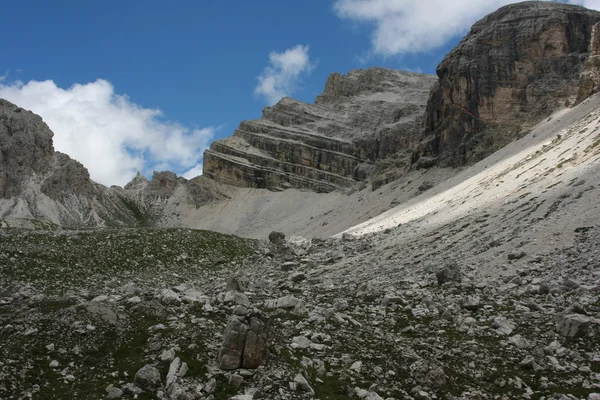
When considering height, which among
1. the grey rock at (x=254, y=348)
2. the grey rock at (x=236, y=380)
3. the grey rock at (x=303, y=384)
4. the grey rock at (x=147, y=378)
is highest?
the grey rock at (x=254, y=348)

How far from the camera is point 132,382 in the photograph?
1216cm

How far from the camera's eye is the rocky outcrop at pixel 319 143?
525ft

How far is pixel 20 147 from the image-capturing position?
135500 millimetres

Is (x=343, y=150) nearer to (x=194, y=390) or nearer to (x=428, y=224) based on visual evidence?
(x=428, y=224)

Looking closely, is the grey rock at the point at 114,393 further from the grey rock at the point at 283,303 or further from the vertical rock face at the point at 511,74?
the vertical rock face at the point at 511,74

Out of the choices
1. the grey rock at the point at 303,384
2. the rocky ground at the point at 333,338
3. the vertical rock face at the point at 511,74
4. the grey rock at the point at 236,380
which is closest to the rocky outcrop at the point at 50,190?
the vertical rock face at the point at 511,74

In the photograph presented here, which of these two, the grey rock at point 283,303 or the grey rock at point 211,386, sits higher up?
the grey rock at point 283,303

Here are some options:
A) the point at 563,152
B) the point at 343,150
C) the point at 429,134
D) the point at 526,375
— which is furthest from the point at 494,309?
the point at 343,150

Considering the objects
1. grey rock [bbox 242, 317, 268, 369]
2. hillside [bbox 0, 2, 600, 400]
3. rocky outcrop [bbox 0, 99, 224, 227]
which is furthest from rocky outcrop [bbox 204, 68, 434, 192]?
grey rock [bbox 242, 317, 268, 369]

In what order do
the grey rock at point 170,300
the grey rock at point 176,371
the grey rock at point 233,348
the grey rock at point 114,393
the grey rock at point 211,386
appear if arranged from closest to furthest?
the grey rock at point 114,393, the grey rock at point 211,386, the grey rock at point 176,371, the grey rock at point 233,348, the grey rock at point 170,300

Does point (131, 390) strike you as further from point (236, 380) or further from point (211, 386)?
point (236, 380)

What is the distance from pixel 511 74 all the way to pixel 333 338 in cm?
9833

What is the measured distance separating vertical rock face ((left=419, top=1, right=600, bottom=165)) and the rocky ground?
254 ft

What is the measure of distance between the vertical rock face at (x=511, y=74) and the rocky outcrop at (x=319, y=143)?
45.3 m
